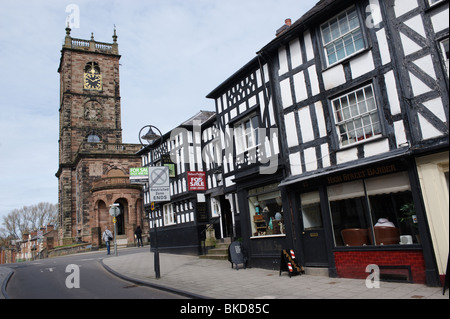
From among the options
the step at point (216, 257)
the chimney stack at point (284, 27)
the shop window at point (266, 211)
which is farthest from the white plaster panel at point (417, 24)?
the step at point (216, 257)

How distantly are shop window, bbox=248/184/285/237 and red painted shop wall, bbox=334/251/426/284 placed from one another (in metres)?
2.41

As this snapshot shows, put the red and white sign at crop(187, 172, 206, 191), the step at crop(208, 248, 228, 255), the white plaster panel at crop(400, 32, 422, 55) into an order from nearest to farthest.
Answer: the white plaster panel at crop(400, 32, 422, 55)
the step at crop(208, 248, 228, 255)
the red and white sign at crop(187, 172, 206, 191)

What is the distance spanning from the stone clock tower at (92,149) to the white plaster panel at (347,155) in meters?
27.5

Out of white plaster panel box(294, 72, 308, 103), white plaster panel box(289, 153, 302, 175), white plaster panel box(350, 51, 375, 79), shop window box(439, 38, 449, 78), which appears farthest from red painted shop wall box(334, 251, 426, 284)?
white plaster panel box(294, 72, 308, 103)

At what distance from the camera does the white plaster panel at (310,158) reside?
9.98 metres

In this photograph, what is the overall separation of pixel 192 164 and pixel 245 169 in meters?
6.92

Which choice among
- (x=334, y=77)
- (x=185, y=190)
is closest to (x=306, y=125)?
(x=334, y=77)

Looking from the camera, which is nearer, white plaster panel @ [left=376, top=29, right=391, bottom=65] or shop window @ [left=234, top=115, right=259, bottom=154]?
white plaster panel @ [left=376, top=29, right=391, bottom=65]

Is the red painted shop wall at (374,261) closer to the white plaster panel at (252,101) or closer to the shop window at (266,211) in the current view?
the shop window at (266,211)

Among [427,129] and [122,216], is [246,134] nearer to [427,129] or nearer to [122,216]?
[427,129]

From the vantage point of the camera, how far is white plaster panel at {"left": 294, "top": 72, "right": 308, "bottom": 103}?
34.2ft

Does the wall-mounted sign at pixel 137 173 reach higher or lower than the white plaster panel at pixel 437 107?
higher

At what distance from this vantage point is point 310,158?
33.2 ft

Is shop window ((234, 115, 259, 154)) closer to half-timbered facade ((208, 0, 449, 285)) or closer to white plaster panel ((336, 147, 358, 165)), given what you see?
half-timbered facade ((208, 0, 449, 285))
